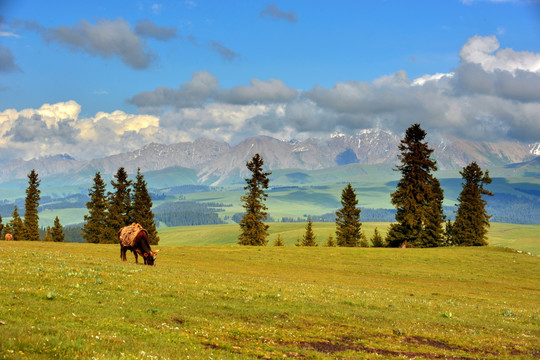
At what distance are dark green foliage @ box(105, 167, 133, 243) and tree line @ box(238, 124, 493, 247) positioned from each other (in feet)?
90.5

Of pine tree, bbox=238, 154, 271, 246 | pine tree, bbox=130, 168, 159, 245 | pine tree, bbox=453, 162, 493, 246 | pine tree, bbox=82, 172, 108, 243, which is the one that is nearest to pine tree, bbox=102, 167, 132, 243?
pine tree, bbox=130, 168, 159, 245

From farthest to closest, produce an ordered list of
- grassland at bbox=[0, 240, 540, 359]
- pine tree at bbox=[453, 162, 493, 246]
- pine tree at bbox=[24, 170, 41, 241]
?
pine tree at bbox=[24, 170, 41, 241]
pine tree at bbox=[453, 162, 493, 246]
grassland at bbox=[0, 240, 540, 359]

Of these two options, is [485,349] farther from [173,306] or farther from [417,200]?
[417,200]

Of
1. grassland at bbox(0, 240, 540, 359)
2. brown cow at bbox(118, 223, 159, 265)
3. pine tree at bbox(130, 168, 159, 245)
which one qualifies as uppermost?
pine tree at bbox(130, 168, 159, 245)

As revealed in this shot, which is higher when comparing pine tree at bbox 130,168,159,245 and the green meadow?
pine tree at bbox 130,168,159,245

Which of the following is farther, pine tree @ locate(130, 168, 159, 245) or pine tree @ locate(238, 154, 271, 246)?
pine tree @ locate(130, 168, 159, 245)

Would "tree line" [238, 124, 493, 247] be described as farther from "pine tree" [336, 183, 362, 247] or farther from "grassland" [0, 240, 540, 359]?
"grassland" [0, 240, 540, 359]

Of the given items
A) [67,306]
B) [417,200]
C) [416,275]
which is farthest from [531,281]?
[67,306]

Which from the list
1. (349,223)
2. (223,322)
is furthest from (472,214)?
(223,322)

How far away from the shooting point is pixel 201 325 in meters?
17.0

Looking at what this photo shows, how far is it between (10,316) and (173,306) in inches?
285

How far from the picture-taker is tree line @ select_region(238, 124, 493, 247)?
85750mm

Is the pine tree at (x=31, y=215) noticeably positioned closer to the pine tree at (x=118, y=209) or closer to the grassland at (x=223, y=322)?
the pine tree at (x=118, y=209)

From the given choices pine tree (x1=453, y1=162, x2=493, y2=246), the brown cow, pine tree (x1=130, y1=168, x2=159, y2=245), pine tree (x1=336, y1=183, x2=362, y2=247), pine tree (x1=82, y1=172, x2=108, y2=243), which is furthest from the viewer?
pine tree (x1=336, y1=183, x2=362, y2=247)
